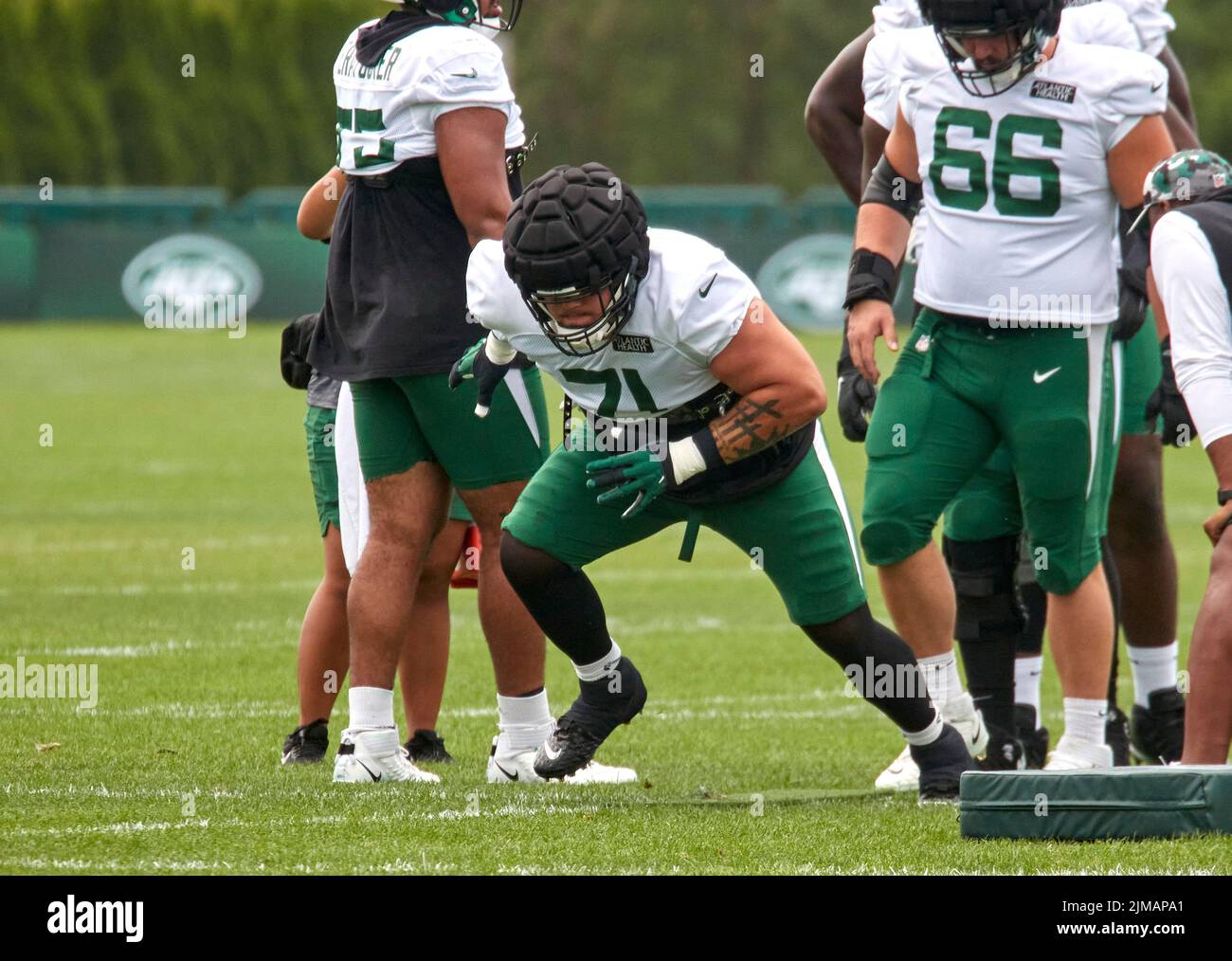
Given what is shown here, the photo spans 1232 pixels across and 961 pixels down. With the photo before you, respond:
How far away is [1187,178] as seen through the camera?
464 centimetres

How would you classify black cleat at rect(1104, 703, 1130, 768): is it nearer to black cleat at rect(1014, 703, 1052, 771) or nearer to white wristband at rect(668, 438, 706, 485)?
black cleat at rect(1014, 703, 1052, 771)

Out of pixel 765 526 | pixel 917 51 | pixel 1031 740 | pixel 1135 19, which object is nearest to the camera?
pixel 765 526

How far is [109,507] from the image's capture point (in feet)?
37.2

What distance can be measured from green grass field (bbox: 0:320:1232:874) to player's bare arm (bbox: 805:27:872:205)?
5.53 feet

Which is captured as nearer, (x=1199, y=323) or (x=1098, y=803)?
(x=1098, y=803)

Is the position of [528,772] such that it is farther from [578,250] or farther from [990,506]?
[578,250]

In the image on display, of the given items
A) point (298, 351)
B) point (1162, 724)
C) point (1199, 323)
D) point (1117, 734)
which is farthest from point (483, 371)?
point (1162, 724)

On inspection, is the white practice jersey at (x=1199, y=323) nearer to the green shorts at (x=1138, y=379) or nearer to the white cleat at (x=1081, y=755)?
the white cleat at (x=1081, y=755)

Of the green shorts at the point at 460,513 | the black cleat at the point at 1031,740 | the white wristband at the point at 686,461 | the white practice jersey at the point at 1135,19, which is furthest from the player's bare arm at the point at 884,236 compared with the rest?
the green shorts at the point at 460,513

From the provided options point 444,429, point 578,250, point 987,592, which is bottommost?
point 987,592

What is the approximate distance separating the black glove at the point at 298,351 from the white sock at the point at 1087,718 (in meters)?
2.17

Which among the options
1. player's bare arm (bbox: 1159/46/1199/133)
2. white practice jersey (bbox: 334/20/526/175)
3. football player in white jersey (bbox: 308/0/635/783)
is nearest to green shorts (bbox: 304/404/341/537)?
football player in white jersey (bbox: 308/0/635/783)

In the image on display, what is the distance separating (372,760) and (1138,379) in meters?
2.33
